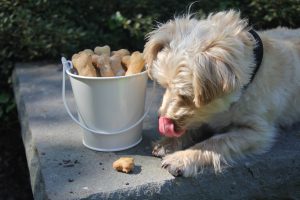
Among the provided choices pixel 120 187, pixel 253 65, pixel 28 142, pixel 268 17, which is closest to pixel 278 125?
pixel 253 65

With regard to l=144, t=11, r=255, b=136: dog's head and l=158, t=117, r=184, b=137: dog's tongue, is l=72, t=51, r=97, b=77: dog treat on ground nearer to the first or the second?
l=144, t=11, r=255, b=136: dog's head

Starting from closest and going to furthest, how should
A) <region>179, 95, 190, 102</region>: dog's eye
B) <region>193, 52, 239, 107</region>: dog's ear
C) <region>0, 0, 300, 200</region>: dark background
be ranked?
<region>193, 52, 239, 107</region>: dog's ear
<region>179, 95, 190, 102</region>: dog's eye
<region>0, 0, 300, 200</region>: dark background

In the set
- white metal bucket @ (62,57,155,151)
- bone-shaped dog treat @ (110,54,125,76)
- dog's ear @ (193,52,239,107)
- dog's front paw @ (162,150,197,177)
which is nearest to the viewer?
dog's ear @ (193,52,239,107)

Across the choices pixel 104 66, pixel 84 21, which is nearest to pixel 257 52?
pixel 104 66

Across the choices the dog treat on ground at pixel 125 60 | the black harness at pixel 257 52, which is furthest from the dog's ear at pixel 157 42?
the black harness at pixel 257 52

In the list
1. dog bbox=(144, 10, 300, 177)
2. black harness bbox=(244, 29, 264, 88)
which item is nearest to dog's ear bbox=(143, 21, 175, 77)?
dog bbox=(144, 10, 300, 177)

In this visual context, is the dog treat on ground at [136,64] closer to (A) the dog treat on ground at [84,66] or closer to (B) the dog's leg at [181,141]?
(A) the dog treat on ground at [84,66]

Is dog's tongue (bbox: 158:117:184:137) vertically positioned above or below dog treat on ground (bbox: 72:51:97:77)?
below

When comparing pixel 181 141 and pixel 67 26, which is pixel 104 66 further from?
pixel 67 26

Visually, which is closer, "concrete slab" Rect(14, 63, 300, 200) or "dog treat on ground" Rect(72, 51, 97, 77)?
"concrete slab" Rect(14, 63, 300, 200)
